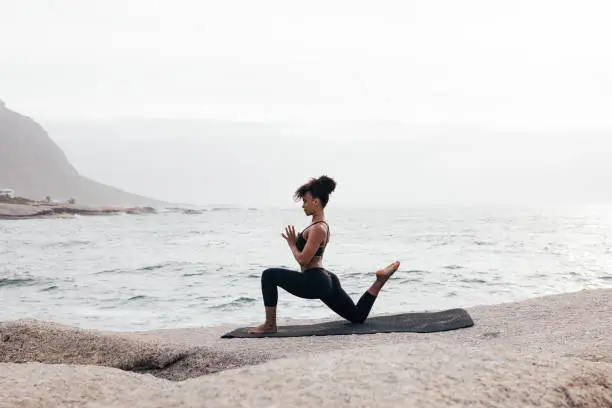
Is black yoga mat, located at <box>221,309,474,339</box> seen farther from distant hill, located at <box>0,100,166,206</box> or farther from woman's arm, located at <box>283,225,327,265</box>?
distant hill, located at <box>0,100,166,206</box>

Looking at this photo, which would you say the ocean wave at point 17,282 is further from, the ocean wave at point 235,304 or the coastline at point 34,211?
the coastline at point 34,211

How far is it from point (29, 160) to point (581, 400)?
187 metres

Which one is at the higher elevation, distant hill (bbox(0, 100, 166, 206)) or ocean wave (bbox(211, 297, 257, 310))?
distant hill (bbox(0, 100, 166, 206))

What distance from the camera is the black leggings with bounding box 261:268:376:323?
634cm

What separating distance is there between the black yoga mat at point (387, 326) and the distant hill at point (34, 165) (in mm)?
168330

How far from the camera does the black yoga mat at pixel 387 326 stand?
6156mm

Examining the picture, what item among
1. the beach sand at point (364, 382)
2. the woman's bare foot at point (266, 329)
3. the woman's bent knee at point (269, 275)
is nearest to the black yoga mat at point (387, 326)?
the woman's bare foot at point (266, 329)

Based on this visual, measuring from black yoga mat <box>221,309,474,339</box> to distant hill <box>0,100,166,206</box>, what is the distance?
16833cm

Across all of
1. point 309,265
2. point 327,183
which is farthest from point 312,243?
point 327,183

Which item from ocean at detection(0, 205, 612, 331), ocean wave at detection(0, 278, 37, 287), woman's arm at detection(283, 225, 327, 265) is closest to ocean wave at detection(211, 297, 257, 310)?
ocean at detection(0, 205, 612, 331)

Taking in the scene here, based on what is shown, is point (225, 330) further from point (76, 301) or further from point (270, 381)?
point (76, 301)

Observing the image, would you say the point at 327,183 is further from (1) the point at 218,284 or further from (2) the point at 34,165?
(2) the point at 34,165

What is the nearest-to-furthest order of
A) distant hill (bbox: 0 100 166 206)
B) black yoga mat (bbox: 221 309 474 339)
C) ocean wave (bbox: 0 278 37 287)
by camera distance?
black yoga mat (bbox: 221 309 474 339), ocean wave (bbox: 0 278 37 287), distant hill (bbox: 0 100 166 206)

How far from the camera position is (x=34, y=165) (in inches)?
6644
